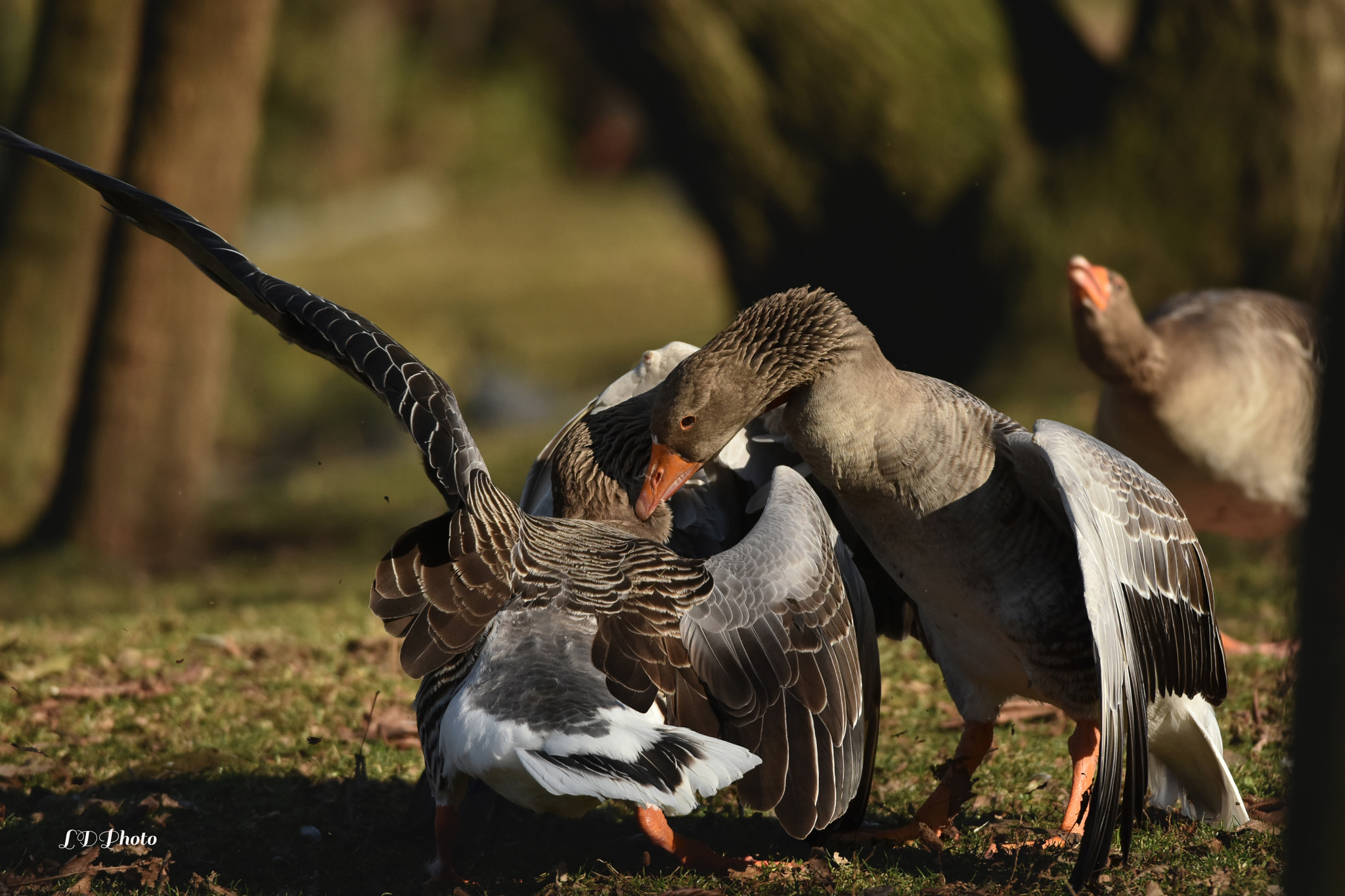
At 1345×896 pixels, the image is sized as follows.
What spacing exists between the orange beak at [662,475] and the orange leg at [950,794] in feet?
4.01

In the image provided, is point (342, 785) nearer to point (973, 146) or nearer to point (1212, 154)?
point (973, 146)

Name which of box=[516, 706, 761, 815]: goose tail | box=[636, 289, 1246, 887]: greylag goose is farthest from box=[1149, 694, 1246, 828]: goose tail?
box=[516, 706, 761, 815]: goose tail

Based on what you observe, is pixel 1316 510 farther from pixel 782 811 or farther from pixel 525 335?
pixel 525 335

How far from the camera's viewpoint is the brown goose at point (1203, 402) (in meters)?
6.09

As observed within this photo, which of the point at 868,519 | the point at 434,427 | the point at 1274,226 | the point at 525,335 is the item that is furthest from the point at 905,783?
the point at 525,335

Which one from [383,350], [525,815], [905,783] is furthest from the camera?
[905,783]

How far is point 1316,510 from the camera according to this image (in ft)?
6.75

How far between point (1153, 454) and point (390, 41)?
101 feet

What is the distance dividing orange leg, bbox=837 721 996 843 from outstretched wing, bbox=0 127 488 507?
1.68 metres

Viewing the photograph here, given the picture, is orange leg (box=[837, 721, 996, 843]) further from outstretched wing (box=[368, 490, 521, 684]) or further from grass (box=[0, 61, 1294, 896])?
outstretched wing (box=[368, 490, 521, 684])

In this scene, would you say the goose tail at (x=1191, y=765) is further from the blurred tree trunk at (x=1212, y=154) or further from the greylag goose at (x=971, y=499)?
the blurred tree trunk at (x=1212, y=154)

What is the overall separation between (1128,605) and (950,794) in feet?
3.01

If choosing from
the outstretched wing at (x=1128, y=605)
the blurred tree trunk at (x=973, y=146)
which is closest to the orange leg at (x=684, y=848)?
the outstretched wing at (x=1128, y=605)

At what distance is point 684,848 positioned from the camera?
389 cm
